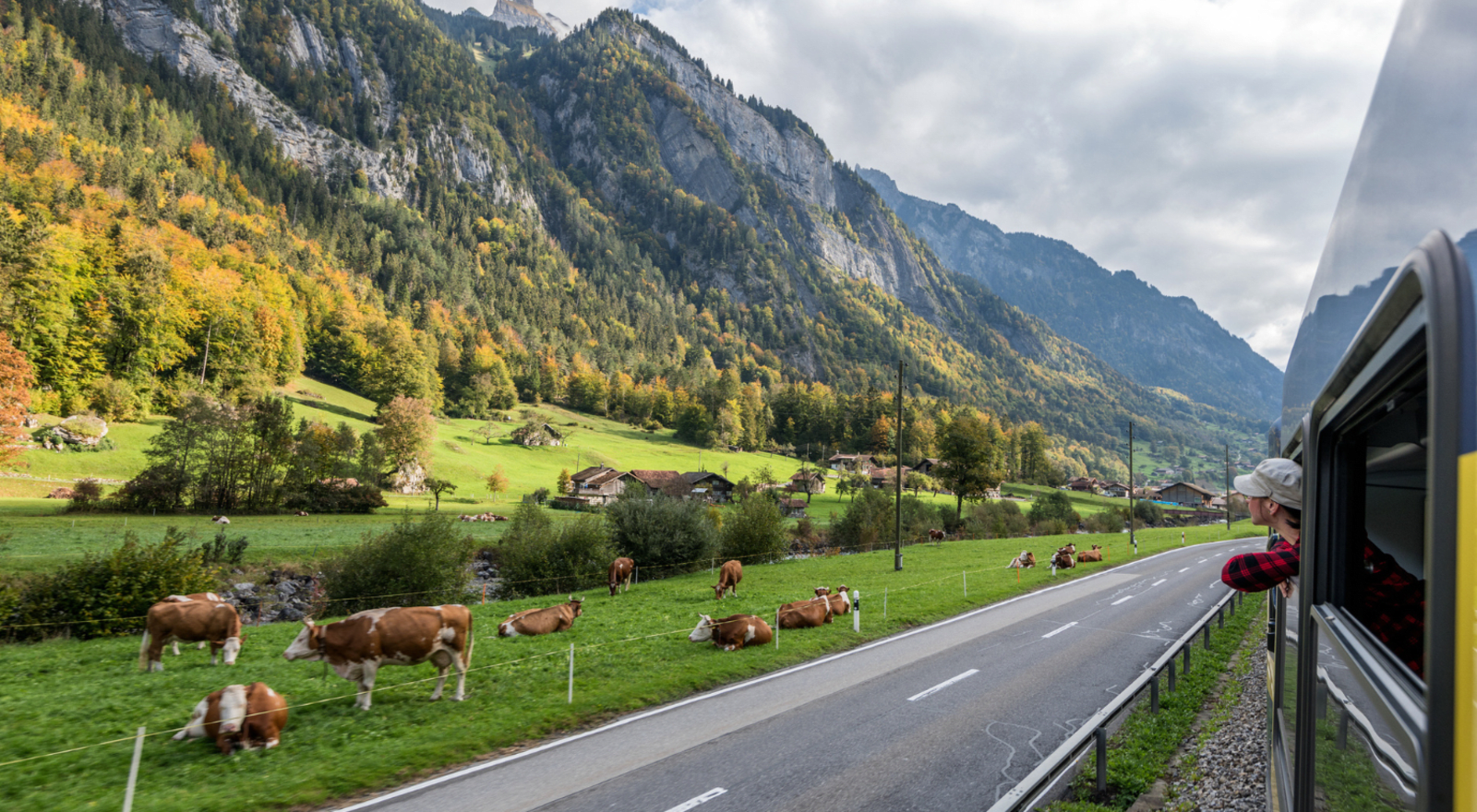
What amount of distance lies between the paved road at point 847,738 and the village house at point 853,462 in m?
96.2

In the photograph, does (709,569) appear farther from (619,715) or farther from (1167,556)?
(1167,556)

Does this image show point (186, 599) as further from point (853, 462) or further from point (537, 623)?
point (853, 462)

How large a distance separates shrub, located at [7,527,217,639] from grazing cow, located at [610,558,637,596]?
541 inches

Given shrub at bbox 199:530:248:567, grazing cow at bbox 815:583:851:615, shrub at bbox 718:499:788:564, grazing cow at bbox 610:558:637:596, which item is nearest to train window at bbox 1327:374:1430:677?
grazing cow at bbox 815:583:851:615

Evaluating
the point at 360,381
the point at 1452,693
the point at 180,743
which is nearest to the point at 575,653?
the point at 180,743

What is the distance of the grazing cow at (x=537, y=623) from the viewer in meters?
17.8

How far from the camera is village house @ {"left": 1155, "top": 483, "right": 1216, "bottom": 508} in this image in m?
106

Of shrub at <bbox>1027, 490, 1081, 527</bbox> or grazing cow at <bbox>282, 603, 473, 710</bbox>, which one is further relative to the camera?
shrub at <bbox>1027, 490, 1081, 527</bbox>

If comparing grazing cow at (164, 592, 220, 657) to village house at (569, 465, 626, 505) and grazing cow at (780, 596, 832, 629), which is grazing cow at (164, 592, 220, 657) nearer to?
grazing cow at (780, 596, 832, 629)

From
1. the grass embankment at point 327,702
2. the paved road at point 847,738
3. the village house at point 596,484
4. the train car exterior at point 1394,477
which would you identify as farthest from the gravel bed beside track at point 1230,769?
the village house at point 596,484

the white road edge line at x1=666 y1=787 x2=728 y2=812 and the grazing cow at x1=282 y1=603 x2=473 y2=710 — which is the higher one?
the grazing cow at x1=282 y1=603 x2=473 y2=710

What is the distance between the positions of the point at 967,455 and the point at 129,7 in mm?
273909

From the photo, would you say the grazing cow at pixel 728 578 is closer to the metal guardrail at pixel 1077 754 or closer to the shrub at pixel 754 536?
the shrub at pixel 754 536

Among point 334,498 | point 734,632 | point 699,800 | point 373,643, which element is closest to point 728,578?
point 734,632
